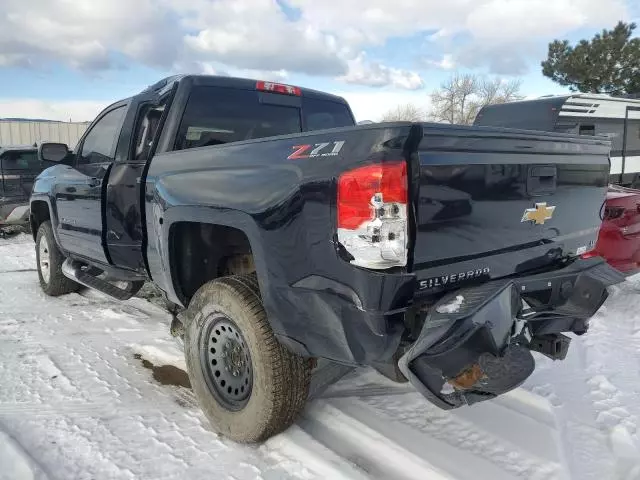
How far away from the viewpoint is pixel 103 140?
4.76 metres

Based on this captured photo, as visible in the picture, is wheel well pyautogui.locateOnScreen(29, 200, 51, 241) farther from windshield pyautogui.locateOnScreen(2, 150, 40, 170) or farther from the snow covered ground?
windshield pyautogui.locateOnScreen(2, 150, 40, 170)

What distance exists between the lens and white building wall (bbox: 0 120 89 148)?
24.6 meters

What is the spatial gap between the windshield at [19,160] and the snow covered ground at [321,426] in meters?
7.56

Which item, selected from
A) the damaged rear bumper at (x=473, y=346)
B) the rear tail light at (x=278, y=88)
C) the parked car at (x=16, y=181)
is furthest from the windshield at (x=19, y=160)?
the damaged rear bumper at (x=473, y=346)

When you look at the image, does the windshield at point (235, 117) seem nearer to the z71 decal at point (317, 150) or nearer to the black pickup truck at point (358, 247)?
the black pickup truck at point (358, 247)

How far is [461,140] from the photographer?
7.70ft

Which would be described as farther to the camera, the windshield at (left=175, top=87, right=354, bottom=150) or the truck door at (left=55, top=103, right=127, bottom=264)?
the truck door at (left=55, top=103, right=127, bottom=264)

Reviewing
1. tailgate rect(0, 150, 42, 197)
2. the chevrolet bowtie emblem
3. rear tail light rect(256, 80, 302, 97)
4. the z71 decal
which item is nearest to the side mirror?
rear tail light rect(256, 80, 302, 97)

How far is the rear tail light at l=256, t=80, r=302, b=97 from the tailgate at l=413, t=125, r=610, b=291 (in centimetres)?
218

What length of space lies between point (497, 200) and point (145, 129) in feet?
9.19

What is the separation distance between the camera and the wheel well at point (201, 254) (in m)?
3.33

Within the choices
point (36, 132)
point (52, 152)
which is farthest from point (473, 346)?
point (36, 132)

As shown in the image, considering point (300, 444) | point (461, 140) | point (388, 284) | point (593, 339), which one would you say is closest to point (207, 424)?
point (300, 444)

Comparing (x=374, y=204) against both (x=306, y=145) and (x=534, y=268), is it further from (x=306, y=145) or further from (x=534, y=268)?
(x=534, y=268)
